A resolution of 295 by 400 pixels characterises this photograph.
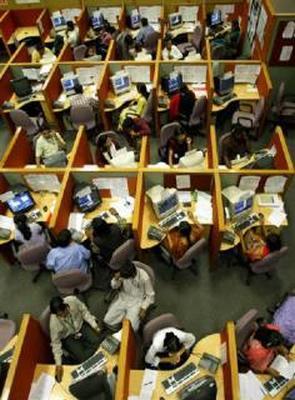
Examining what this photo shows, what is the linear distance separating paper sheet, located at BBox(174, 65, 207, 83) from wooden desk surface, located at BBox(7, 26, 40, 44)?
3671 mm

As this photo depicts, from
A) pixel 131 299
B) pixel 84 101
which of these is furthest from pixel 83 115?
pixel 131 299

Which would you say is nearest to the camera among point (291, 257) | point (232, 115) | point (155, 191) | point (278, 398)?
point (278, 398)

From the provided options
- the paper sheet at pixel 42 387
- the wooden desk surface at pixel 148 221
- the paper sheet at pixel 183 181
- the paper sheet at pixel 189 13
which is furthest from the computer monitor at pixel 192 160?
the paper sheet at pixel 189 13

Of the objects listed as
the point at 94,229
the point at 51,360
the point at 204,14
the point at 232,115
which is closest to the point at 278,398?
the point at 51,360

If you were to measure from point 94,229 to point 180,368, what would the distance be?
1.59 meters

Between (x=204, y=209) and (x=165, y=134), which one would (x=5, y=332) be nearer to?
(x=204, y=209)

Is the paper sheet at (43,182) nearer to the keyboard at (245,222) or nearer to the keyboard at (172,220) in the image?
the keyboard at (172,220)

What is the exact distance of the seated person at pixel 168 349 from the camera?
3.01m

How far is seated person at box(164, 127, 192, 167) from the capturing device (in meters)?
4.93

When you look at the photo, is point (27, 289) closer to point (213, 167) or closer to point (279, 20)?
point (213, 167)

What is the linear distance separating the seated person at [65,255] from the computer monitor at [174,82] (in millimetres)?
3179

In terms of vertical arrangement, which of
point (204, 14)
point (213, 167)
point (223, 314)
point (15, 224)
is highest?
Answer: point (204, 14)

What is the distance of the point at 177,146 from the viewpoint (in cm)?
497

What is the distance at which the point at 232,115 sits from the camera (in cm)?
604
